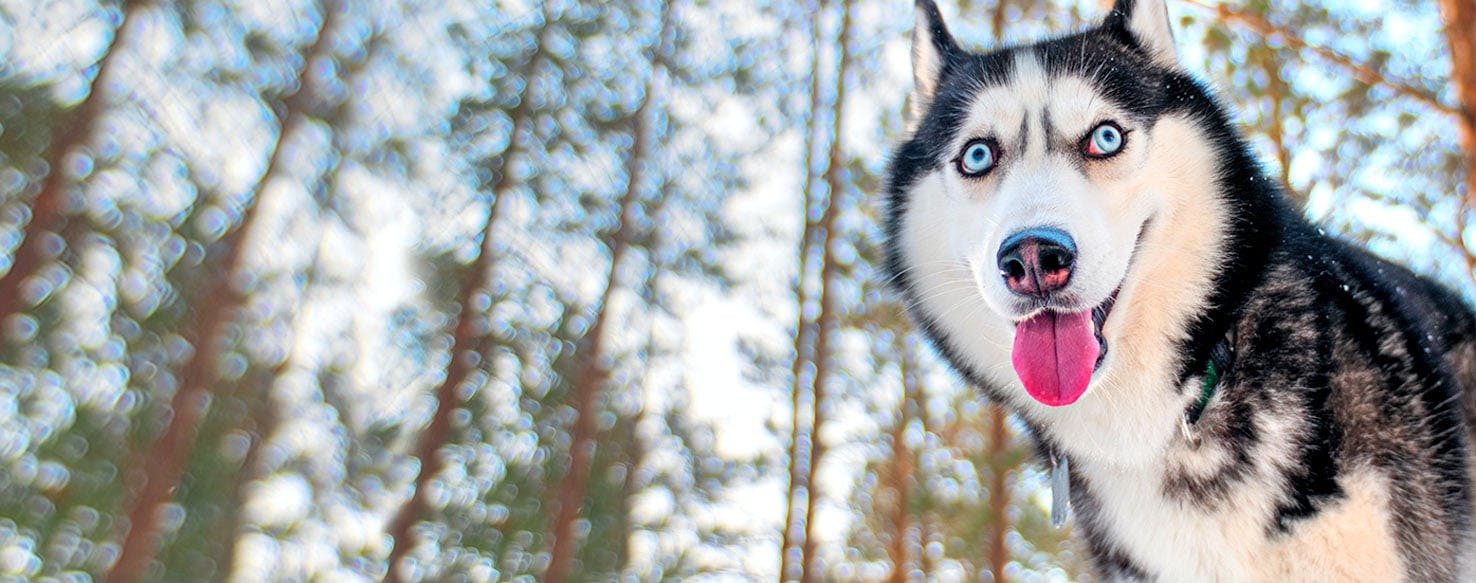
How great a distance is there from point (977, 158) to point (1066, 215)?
1.44ft

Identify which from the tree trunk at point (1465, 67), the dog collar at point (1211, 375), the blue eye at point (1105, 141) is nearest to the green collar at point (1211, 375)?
the dog collar at point (1211, 375)

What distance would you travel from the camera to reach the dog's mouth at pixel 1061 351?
2.45 metres

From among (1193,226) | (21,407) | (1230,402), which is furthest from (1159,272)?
(21,407)

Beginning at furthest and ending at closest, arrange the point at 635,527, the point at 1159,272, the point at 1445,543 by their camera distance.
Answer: the point at 635,527
the point at 1159,272
the point at 1445,543

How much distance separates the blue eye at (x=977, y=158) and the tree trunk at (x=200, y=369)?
9.13 meters

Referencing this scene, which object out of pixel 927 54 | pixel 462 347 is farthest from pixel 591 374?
pixel 927 54

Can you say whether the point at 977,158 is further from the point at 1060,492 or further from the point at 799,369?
the point at 799,369

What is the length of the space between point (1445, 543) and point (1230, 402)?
530 mm

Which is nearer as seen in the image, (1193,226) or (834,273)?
(1193,226)

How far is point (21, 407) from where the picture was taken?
9.86 meters

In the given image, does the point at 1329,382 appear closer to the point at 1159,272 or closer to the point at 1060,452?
the point at 1159,272

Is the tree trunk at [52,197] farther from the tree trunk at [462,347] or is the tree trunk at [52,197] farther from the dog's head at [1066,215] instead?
the dog's head at [1066,215]

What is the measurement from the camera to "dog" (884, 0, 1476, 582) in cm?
237

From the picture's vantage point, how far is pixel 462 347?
36.9 feet
